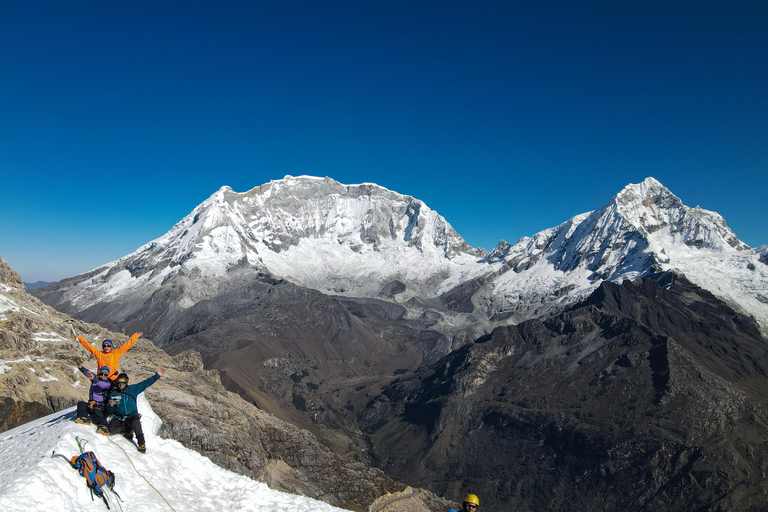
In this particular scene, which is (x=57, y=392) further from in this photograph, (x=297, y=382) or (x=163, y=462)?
(x=297, y=382)

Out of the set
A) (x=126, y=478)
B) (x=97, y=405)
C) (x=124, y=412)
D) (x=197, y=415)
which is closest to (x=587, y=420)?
(x=197, y=415)

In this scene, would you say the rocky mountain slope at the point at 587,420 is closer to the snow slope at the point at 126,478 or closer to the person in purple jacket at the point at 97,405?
the snow slope at the point at 126,478

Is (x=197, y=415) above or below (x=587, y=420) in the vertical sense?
below

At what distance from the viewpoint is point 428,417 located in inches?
5856

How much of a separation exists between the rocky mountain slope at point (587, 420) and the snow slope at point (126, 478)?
4078 inches

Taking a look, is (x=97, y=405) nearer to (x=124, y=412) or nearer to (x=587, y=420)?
(x=124, y=412)

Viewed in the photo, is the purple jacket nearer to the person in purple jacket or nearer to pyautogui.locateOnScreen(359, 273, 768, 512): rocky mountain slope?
the person in purple jacket

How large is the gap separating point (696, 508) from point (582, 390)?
145 feet

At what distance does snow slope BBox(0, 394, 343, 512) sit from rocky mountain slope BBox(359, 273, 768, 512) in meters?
104

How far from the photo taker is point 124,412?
66.0ft

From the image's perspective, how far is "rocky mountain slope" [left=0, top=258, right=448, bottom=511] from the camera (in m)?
35.1

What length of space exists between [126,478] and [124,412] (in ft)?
10.2

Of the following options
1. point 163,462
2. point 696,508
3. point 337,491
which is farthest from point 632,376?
point 163,462

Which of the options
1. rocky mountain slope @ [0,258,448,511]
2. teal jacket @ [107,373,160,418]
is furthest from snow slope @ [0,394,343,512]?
rocky mountain slope @ [0,258,448,511]
